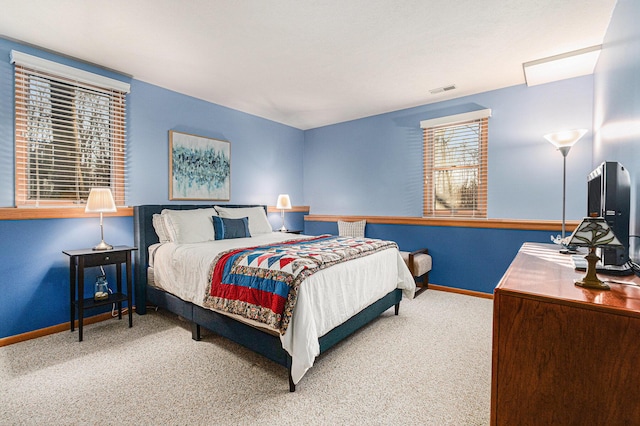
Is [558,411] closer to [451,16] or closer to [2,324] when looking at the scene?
[451,16]

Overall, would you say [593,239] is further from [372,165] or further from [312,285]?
[372,165]

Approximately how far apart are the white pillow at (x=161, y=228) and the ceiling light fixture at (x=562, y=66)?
431 centimetres

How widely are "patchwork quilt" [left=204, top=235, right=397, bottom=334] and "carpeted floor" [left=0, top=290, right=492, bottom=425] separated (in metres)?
0.46

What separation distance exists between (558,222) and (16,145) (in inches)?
219

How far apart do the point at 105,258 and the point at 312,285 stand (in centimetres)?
218

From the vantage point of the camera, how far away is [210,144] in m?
4.20

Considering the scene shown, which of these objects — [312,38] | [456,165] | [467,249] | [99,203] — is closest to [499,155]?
[456,165]

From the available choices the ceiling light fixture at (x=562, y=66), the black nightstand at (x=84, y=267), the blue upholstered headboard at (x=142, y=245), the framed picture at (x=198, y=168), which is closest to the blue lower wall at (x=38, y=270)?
the black nightstand at (x=84, y=267)

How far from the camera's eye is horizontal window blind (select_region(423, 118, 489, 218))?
3955mm

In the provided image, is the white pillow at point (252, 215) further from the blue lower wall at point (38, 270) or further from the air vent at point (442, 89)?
the air vent at point (442, 89)

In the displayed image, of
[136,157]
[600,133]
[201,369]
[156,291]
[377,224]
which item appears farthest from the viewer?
[377,224]

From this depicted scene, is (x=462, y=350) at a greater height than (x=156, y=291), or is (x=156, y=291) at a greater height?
(x=156, y=291)

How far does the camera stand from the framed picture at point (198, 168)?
12.5 feet

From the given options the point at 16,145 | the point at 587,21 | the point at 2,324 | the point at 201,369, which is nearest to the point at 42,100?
the point at 16,145
